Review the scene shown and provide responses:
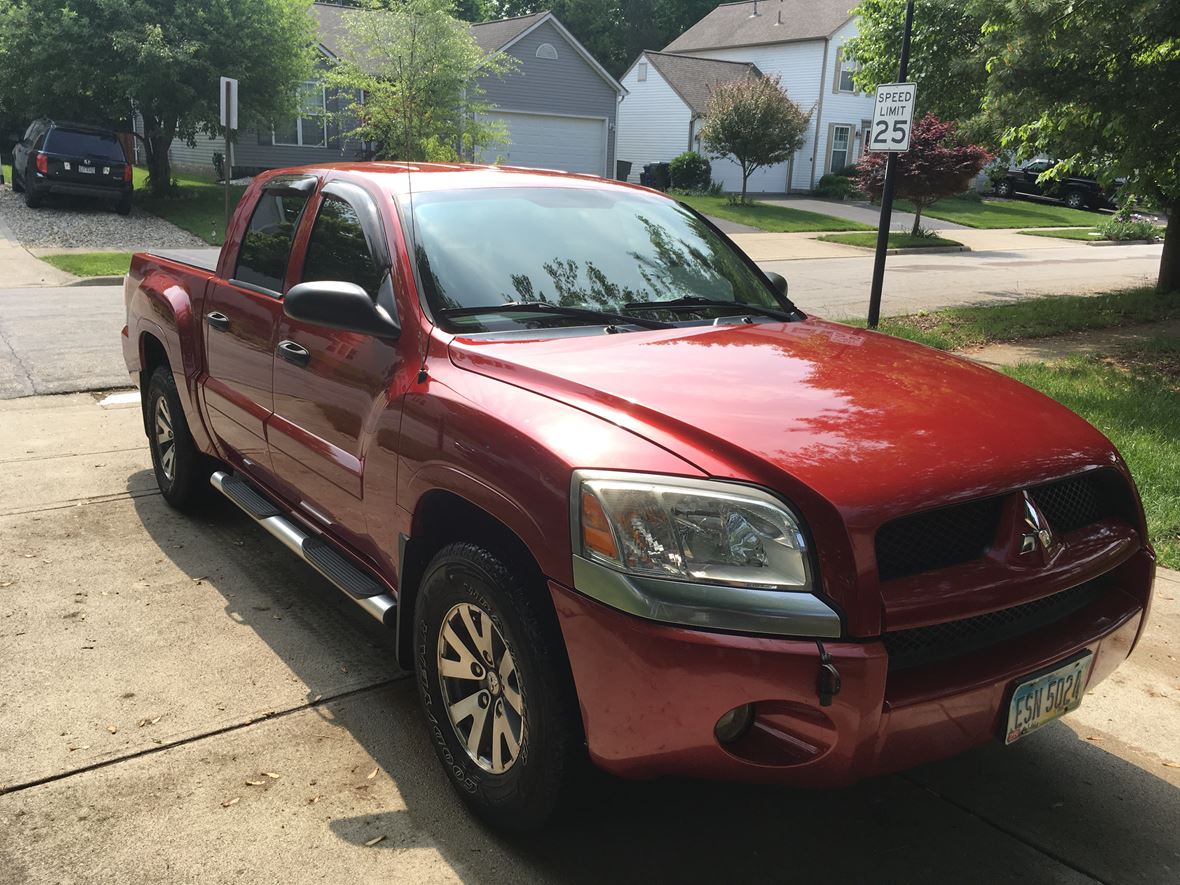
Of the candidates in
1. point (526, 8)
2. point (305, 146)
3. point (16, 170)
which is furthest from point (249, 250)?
point (526, 8)

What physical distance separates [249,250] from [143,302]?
3.98 ft

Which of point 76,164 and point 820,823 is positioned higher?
point 76,164

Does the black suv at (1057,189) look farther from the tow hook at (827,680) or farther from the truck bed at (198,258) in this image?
the tow hook at (827,680)

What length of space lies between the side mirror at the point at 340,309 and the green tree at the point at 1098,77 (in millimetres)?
8219

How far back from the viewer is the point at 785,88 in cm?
4156

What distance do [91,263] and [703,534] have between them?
16.2 m

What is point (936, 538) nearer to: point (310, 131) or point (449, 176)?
point (449, 176)

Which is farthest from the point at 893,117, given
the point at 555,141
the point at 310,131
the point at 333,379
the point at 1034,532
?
the point at 555,141

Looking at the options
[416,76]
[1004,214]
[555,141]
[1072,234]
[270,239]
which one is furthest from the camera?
[1004,214]

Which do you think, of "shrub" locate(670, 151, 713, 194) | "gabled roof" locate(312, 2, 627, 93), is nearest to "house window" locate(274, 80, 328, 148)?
"gabled roof" locate(312, 2, 627, 93)

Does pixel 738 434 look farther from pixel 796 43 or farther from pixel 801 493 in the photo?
pixel 796 43

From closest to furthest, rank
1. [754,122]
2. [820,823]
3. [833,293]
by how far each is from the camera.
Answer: [820,823], [833,293], [754,122]

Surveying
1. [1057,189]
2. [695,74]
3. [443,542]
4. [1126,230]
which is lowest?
[443,542]

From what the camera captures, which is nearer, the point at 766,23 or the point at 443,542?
the point at 443,542
